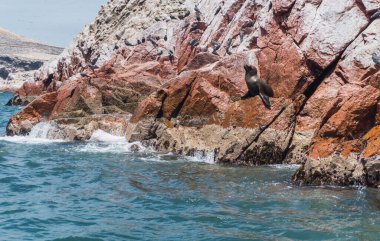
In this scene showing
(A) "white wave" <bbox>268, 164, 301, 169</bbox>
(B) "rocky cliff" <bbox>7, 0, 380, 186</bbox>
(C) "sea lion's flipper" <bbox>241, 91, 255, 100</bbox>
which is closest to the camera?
(B) "rocky cliff" <bbox>7, 0, 380, 186</bbox>

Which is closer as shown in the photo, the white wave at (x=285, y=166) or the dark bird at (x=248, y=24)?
the white wave at (x=285, y=166)

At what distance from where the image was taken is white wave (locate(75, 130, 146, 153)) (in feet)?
63.0

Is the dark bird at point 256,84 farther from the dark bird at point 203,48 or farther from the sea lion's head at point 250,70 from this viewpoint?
the dark bird at point 203,48

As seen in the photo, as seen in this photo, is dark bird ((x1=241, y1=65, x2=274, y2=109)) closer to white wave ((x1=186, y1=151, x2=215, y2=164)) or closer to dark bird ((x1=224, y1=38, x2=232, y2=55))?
white wave ((x1=186, y1=151, x2=215, y2=164))

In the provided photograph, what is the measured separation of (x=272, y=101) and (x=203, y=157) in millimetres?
2802

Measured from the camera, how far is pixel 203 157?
1714 centimetres

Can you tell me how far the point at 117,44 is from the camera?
39.8 m

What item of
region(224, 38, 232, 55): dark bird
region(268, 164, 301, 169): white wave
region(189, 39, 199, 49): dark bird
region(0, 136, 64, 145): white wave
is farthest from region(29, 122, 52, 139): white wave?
region(268, 164, 301, 169): white wave

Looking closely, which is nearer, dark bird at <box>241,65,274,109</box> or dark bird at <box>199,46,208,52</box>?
dark bird at <box>241,65,274,109</box>

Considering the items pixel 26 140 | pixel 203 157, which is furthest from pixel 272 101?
pixel 26 140

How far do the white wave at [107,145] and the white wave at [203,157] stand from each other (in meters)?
2.55

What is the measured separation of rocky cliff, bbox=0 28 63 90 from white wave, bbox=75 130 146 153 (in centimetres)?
7936

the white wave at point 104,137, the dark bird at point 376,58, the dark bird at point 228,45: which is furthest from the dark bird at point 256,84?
the dark bird at point 228,45

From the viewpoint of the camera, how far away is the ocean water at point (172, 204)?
915 cm
